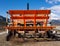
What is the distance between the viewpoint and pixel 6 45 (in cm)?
1330

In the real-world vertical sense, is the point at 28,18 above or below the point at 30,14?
below

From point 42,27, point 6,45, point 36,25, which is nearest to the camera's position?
point 6,45

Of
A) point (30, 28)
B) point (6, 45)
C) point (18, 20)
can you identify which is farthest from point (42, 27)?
point (6, 45)

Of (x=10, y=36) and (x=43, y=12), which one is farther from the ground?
(x=43, y=12)

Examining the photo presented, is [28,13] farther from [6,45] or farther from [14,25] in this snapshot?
[6,45]

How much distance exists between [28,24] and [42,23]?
1.17 m

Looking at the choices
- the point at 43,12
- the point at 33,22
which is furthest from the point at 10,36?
the point at 43,12

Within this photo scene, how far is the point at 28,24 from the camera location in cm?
1672

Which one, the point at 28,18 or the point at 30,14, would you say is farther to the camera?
the point at 30,14

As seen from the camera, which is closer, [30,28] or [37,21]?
[30,28]

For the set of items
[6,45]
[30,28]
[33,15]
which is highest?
[33,15]

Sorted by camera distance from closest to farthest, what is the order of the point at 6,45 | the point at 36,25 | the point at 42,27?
the point at 6,45
the point at 42,27
the point at 36,25

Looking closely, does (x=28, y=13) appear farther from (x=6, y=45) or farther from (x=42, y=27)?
(x=6, y=45)

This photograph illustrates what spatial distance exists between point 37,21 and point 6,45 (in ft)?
13.6
